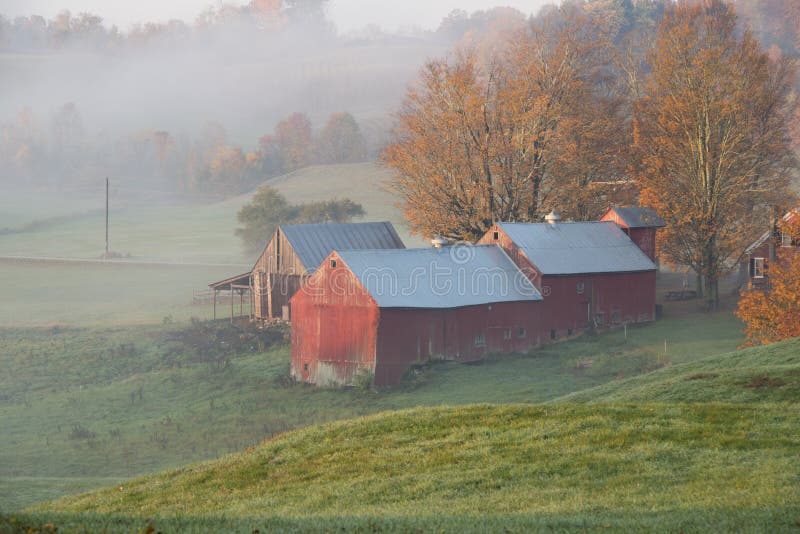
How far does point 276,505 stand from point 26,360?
1433 inches

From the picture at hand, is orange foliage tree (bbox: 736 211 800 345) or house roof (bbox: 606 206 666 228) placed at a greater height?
house roof (bbox: 606 206 666 228)

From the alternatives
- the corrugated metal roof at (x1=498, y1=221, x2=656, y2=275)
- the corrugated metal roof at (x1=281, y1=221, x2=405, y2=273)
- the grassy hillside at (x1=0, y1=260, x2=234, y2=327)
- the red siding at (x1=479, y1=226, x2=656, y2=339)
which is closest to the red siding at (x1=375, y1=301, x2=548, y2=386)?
the red siding at (x1=479, y1=226, x2=656, y2=339)

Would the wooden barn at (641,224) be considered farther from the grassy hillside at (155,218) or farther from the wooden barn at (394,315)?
the grassy hillside at (155,218)

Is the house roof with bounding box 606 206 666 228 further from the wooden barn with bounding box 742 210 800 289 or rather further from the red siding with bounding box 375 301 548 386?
the red siding with bounding box 375 301 548 386

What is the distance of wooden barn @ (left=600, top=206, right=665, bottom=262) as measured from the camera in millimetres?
55562

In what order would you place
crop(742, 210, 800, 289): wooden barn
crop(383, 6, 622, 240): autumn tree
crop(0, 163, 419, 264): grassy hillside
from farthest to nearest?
crop(0, 163, 419, 264): grassy hillside → crop(383, 6, 622, 240): autumn tree → crop(742, 210, 800, 289): wooden barn

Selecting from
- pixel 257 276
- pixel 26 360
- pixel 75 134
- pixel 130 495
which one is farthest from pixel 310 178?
pixel 130 495

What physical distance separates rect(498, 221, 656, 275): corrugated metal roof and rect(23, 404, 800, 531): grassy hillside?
27.4m

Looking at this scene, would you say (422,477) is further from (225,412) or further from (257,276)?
(257,276)

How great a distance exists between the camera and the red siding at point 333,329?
41.7 meters

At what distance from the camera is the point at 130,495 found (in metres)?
19.7

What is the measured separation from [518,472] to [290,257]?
130 feet

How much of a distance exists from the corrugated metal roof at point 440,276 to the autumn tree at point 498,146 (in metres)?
8.20

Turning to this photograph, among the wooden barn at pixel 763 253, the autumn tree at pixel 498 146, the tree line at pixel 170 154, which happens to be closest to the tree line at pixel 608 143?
the autumn tree at pixel 498 146
